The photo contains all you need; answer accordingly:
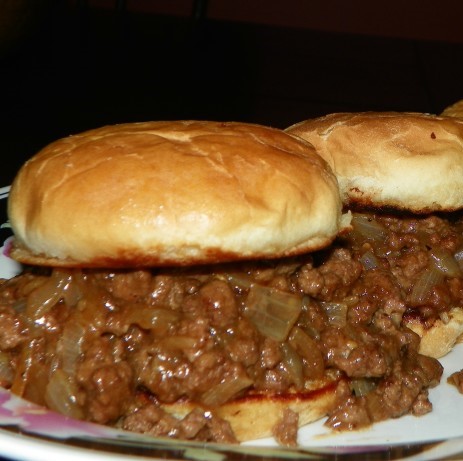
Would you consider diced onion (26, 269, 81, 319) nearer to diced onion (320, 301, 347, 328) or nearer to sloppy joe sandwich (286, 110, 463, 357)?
diced onion (320, 301, 347, 328)

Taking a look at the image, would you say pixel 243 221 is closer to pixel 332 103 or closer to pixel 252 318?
pixel 252 318

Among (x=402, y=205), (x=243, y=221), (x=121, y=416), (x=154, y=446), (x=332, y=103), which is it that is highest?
(x=243, y=221)

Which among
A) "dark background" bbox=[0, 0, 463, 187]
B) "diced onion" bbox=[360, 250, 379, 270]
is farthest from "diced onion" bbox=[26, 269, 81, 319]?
"dark background" bbox=[0, 0, 463, 187]

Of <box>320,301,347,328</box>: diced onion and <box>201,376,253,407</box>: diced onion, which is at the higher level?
<box>320,301,347,328</box>: diced onion

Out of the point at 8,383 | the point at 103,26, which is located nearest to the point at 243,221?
the point at 8,383

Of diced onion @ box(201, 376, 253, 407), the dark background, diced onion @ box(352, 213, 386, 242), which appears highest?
diced onion @ box(352, 213, 386, 242)

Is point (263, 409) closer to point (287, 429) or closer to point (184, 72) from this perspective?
point (287, 429)
